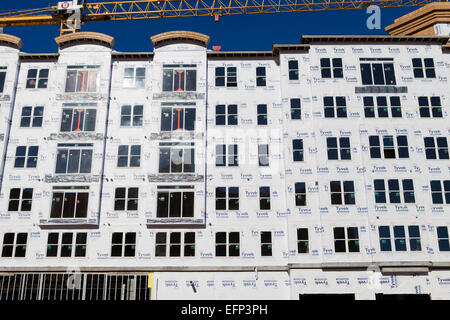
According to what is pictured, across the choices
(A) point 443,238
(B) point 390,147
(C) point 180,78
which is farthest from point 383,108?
(C) point 180,78

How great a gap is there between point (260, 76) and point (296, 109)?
14.9 ft

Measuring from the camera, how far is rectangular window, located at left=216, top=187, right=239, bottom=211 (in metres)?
32.2

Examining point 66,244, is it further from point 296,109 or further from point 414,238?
point 414,238

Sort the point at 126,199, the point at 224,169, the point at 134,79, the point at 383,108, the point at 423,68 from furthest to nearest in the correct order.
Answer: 1. the point at 134,79
2. the point at 423,68
3. the point at 383,108
4. the point at 224,169
5. the point at 126,199

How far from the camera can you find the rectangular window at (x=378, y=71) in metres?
34.8

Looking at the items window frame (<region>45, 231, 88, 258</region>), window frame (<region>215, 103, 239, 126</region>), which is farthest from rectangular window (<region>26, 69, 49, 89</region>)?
window frame (<region>215, 103, 239, 126</region>)

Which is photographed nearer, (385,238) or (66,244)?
(385,238)

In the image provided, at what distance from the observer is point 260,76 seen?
35875 millimetres

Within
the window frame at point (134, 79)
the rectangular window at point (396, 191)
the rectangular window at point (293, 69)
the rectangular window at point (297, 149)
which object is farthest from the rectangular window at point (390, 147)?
the window frame at point (134, 79)

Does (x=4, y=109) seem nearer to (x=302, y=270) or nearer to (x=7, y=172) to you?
(x=7, y=172)

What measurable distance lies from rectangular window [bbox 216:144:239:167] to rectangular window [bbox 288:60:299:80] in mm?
7779

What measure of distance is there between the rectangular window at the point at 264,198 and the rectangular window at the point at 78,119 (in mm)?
14789

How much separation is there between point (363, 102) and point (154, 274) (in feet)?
71.0

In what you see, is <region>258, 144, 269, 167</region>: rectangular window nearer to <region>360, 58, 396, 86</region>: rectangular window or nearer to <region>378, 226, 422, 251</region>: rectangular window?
<region>378, 226, 422, 251</region>: rectangular window
